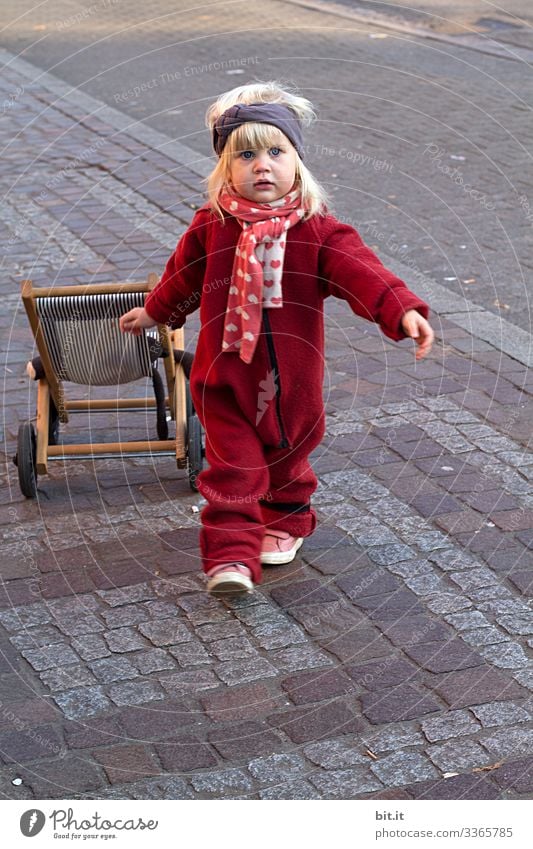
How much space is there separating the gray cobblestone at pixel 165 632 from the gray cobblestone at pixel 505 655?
3.00 feet

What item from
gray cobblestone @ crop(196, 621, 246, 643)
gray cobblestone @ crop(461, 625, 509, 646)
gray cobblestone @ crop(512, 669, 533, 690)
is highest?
gray cobblestone @ crop(512, 669, 533, 690)

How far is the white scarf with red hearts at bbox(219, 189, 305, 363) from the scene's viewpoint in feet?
11.5

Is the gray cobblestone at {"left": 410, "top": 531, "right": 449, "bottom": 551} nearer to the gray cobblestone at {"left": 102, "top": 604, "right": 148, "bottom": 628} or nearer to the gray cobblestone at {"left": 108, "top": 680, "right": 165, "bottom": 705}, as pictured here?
the gray cobblestone at {"left": 102, "top": 604, "right": 148, "bottom": 628}

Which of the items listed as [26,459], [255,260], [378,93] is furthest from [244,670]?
[378,93]

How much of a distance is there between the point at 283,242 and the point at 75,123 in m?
7.26

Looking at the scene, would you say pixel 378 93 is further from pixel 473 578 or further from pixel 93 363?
pixel 473 578

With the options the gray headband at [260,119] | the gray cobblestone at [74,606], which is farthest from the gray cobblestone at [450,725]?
the gray headband at [260,119]

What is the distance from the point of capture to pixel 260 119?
3.46 m

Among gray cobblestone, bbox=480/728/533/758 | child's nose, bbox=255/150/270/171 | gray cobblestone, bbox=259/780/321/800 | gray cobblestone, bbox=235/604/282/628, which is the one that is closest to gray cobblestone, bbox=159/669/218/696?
gray cobblestone, bbox=235/604/282/628

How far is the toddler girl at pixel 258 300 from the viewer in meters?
3.48

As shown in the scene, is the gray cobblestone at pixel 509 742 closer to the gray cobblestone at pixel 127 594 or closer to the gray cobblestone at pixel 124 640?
the gray cobblestone at pixel 124 640

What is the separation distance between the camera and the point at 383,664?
11.5ft

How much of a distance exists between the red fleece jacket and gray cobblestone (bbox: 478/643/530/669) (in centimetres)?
89

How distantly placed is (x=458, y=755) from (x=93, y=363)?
2018 millimetres
